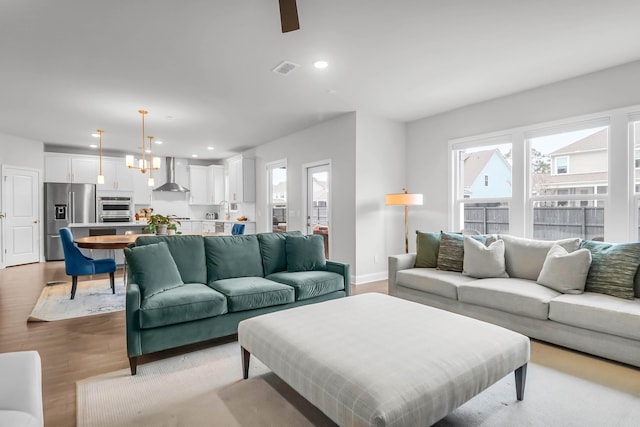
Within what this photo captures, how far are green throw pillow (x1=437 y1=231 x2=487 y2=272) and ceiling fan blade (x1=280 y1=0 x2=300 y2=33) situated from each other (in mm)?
2909

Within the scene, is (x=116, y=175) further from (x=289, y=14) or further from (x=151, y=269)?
(x=289, y=14)

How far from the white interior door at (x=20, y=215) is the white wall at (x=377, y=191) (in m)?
6.88

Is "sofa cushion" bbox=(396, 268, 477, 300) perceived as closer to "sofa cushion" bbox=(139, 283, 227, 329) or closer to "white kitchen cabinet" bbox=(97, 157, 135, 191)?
"sofa cushion" bbox=(139, 283, 227, 329)

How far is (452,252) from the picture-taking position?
3.86 meters

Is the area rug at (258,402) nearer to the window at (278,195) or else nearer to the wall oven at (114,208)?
the window at (278,195)

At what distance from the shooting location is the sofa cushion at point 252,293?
285 cm

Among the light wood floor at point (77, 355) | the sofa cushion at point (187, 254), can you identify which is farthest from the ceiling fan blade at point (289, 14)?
the light wood floor at point (77, 355)

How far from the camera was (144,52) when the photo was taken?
322 cm

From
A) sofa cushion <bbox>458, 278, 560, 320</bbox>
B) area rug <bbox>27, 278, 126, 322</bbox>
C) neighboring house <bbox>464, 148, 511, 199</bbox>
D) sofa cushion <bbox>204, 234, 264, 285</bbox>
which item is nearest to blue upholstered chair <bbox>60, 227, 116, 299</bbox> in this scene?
area rug <bbox>27, 278, 126, 322</bbox>

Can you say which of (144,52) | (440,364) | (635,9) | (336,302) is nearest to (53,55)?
(144,52)

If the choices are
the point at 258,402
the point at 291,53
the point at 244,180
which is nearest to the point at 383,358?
the point at 258,402

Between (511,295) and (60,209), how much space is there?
879cm

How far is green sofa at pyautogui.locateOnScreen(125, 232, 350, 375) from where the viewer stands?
250 cm

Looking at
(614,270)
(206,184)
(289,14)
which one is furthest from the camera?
(206,184)
